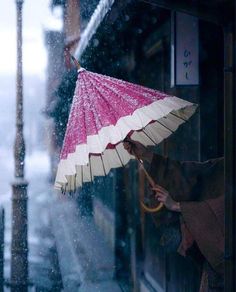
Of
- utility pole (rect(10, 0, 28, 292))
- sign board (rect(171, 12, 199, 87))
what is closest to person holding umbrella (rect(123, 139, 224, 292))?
sign board (rect(171, 12, 199, 87))

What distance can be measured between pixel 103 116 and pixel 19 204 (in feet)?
16.7

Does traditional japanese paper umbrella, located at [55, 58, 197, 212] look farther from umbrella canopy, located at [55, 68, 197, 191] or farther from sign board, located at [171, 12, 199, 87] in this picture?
sign board, located at [171, 12, 199, 87]

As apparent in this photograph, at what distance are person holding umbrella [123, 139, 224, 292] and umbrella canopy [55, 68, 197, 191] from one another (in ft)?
1.06

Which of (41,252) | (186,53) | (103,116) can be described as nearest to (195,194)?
(103,116)

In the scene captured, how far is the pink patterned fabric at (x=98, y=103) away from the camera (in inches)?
128

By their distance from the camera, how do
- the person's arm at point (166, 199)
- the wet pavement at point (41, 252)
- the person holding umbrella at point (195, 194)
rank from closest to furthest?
the person holding umbrella at point (195, 194)
the person's arm at point (166, 199)
the wet pavement at point (41, 252)

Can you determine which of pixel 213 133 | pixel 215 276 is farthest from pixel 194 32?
pixel 215 276

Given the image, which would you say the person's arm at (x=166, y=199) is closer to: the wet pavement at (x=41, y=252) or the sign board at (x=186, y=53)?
the sign board at (x=186, y=53)

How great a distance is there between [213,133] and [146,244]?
3482mm

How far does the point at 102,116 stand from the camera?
10.9 ft

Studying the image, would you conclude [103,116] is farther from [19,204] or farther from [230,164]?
[19,204]

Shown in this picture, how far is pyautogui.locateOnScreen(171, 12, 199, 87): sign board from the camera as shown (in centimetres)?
447

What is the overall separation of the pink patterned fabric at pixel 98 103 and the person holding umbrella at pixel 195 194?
12.3 inches

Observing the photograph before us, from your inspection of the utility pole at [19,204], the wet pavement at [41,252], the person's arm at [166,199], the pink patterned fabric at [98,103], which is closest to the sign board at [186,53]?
the pink patterned fabric at [98,103]
